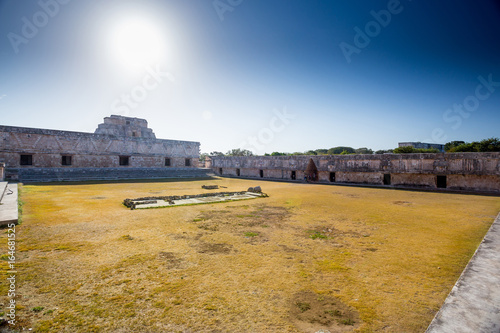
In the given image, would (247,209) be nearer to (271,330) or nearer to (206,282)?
(206,282)

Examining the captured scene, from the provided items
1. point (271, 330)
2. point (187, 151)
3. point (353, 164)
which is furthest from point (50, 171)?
point (353, 164)

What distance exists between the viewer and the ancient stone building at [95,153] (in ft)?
59.0

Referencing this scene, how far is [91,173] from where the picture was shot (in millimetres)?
20016

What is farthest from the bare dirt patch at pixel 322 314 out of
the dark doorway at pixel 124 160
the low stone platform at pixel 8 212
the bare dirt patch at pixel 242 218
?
the dark doorway at pixel 124 160

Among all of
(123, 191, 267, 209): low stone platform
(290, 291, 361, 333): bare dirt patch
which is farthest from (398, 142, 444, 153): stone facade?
(290, 291, 361, 333): bare dirt patch

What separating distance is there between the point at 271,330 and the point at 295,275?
3.95 ft

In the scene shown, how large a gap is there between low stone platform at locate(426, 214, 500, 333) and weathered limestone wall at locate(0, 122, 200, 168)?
25505 mm

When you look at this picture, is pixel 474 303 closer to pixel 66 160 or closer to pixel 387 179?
pixel 387 179

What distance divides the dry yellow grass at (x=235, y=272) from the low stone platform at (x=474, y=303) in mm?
278

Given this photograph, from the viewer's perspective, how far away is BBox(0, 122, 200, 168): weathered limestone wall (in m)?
18.1

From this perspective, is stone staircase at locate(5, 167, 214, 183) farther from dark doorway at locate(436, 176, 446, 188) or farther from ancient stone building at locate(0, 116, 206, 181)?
dark doorway at locate(436, 176, 446, 188)

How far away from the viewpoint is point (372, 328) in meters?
2.30

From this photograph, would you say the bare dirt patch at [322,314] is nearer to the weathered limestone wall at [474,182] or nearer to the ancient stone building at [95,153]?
the weathered limestone wall at [474,182]

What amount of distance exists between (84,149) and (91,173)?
2971 millimetres
